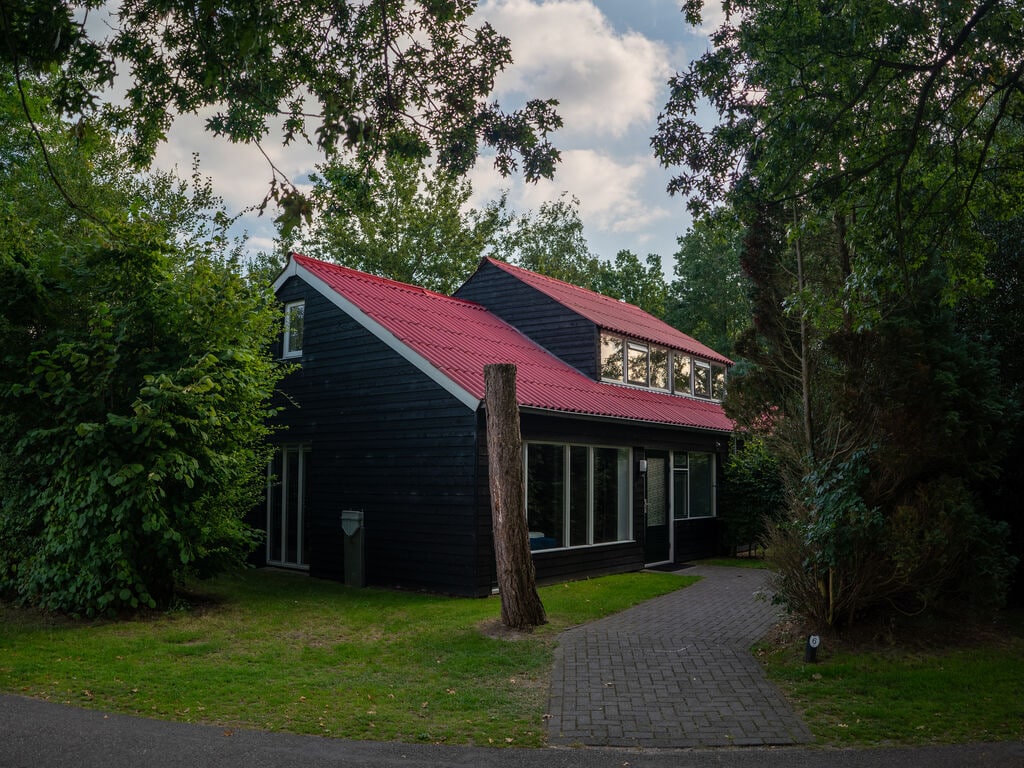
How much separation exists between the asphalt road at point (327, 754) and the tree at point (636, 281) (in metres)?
37.1

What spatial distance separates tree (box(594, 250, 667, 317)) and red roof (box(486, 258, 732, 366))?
669 inches

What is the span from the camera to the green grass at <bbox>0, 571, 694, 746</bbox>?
22.6ft

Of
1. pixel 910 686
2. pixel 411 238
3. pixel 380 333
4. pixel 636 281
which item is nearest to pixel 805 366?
pixel 910 686

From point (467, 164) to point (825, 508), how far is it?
5427mm

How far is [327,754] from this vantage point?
5887 mm

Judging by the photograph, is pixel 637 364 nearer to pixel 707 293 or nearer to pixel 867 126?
pixel 867 126

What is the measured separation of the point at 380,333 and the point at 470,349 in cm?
203

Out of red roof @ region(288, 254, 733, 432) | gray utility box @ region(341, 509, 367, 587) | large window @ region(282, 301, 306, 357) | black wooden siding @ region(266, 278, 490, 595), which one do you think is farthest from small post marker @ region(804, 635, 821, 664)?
large window @ region(282, 301, 306, 357)

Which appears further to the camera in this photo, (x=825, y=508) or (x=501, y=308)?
(x=501, y=308)

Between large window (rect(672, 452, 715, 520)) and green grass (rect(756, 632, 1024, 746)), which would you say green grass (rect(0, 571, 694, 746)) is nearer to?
green grass (rect(756, 632, 1024, 746))

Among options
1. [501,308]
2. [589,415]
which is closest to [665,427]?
[589,415]

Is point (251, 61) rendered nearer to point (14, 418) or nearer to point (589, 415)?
point (14, 418)

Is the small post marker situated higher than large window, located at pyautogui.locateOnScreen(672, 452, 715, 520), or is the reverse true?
large window, located at pyautogui.locateOnScreen(672, 452, 715, 520)

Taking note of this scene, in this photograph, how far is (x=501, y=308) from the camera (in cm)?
2062
